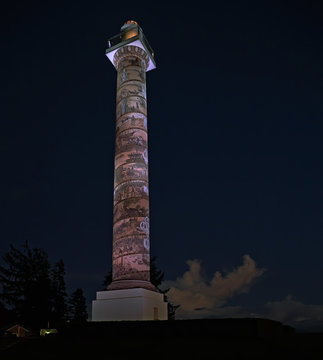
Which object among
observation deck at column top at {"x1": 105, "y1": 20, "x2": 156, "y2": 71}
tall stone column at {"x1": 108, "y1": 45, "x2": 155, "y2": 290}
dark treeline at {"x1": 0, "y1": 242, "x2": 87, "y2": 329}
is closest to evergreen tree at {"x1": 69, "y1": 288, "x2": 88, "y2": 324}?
dark treeline at {"x1": 0, "y1": 242, "x2": 87, "y2": 329}

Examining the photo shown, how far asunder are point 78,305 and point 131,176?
23168 mm

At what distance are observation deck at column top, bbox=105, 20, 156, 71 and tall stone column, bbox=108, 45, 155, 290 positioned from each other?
0.74ft

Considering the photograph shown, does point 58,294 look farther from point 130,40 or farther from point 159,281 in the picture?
point 130,40

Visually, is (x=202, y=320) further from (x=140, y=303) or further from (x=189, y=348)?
(x=140, y=303)

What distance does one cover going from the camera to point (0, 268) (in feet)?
95.2

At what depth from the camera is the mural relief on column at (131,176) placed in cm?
1348

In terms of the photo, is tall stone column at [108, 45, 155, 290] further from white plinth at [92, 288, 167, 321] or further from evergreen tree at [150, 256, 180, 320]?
evergreen tree at [150, 256, 180, 320]

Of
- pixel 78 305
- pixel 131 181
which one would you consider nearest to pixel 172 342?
pixel 131 181

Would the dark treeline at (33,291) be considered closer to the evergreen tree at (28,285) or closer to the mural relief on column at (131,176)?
the evergreen tree at (28,285)

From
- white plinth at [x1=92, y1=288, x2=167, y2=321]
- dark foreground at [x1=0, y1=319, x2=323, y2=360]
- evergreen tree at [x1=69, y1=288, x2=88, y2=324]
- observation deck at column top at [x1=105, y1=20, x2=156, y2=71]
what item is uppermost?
observation deck at column top at [x1=105, y1=20, x2=156, y2=71]

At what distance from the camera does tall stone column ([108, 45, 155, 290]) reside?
43.9 ft

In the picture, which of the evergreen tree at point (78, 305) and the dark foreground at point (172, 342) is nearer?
the dark foreground at point (172, 342)

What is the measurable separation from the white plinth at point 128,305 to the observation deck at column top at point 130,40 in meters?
10.9

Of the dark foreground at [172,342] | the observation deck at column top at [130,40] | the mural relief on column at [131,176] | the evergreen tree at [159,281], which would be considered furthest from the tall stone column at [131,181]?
the evergreen tree at [159,281]
